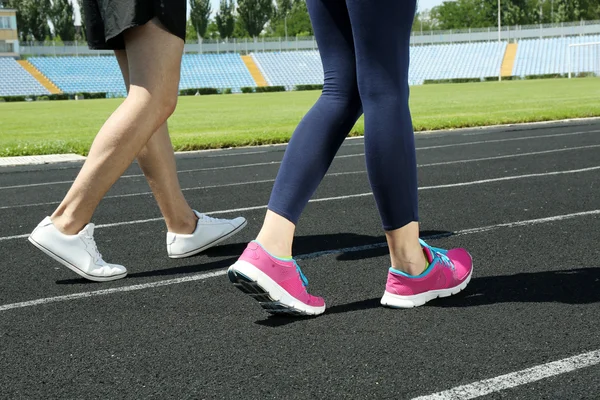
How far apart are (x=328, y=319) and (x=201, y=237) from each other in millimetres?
1400

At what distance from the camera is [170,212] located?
400 cm

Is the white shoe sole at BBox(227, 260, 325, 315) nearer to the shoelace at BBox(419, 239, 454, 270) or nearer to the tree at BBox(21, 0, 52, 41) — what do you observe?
the shoelace at BBox(419, 239, 454, 270)

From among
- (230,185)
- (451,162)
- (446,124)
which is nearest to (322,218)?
(230,185)

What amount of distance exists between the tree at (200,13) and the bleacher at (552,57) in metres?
36.0

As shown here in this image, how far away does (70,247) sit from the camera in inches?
135

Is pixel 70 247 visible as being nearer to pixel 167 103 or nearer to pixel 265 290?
pixel 167 103

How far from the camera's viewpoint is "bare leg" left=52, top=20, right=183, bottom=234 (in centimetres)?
325

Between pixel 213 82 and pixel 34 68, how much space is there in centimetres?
1585

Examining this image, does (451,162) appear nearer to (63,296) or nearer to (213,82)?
(63,296)

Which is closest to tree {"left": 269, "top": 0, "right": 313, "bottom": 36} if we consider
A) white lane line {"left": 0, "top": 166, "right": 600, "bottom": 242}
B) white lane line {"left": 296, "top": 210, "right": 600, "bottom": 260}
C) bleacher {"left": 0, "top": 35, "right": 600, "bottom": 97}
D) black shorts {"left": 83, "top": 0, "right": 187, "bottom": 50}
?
bleacher {"left": 0, "top": 35, "right": 600, "bottom": 97}

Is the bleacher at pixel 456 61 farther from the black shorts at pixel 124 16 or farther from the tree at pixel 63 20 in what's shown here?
the black shorts at pixel 124 16

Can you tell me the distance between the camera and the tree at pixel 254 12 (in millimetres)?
93062

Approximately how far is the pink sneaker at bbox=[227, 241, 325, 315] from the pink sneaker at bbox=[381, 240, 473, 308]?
12.6 inches

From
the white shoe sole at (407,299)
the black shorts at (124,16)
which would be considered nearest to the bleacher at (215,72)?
the black shorts at (124,16)
